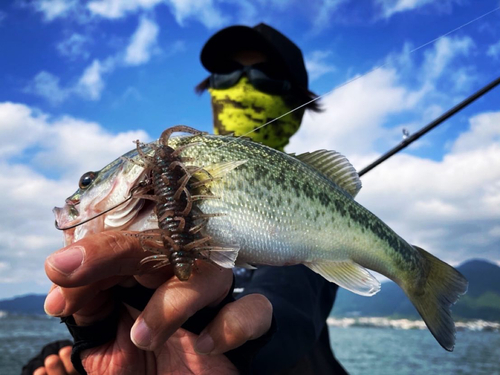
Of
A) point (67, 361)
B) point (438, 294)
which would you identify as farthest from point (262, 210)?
point (67, 361)

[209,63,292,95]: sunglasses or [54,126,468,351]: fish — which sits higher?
[209,63,292,95]: sunglasses

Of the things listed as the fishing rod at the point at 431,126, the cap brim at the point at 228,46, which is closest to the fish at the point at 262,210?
the fishing rod at the point at 431,126

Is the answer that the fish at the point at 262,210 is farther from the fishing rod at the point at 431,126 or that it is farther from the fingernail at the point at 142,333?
the fishing rod at the point at 431,126

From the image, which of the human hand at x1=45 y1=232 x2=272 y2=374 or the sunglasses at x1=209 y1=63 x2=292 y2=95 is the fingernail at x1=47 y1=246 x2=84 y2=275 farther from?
the sunglasses at x1=209 y1=63 x2=292 y2=95

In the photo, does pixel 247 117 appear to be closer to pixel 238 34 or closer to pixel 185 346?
pixel 238 34

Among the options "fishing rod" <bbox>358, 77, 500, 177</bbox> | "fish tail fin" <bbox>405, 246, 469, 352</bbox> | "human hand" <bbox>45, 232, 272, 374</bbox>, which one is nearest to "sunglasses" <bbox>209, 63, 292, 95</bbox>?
"fishing rod" <bbox>358, 77, 500, 177</bbox>

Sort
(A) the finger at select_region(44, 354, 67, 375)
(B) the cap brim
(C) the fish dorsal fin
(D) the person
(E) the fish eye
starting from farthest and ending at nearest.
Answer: (B) the cap brim < (A) the finger at select_region(44, 354, 67, 375) < (C) the fish dorsal fin < (E) the fish eye < (D) the person

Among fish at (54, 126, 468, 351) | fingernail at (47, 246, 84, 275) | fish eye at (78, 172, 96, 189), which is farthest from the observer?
fish eye at (78, 172, 96, 189)

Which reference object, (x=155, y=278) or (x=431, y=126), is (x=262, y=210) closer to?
(x=155, y=278)
